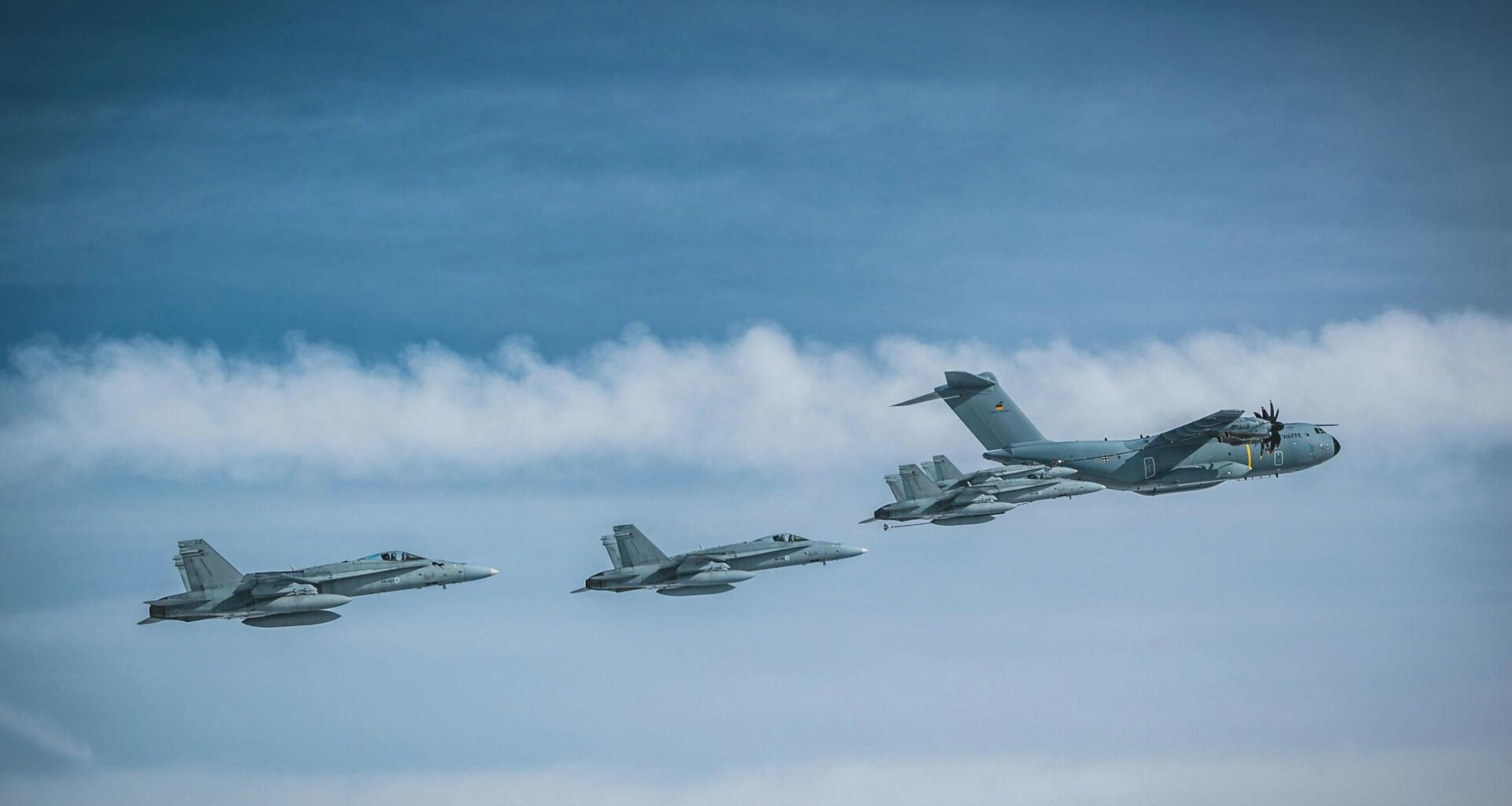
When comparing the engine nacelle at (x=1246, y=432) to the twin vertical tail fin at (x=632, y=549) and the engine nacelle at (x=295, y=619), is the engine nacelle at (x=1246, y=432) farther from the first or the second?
the engine nacelle at (x=295, y=619)

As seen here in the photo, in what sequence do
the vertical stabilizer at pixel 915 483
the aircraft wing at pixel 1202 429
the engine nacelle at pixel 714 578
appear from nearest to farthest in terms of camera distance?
the aircraft wing at pixel 1202 429 < the engine nacelle at pixel 714 578 < the vertical stabilizer at pixel 915 483

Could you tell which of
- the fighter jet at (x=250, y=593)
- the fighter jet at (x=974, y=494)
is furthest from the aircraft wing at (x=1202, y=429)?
the fighter jet at (x=250, y=593)

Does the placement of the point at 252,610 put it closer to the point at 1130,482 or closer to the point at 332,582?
the point at 332,582

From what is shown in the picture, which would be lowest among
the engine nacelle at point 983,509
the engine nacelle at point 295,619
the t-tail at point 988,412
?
the engine nacelle at point 295,619

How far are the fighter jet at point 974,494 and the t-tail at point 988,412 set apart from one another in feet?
55.7

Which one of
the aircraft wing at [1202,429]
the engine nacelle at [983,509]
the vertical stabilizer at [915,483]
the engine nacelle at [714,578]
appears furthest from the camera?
the vertical stabilizer at [915,483]

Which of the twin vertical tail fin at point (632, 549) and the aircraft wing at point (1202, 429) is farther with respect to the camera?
the twin vertical tail fin at point (632, 549)

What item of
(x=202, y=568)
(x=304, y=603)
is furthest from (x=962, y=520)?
(x=202, y=568)

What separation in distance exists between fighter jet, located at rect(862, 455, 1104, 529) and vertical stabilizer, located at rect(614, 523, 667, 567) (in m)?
17.6

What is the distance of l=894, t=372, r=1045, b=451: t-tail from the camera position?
338 ft

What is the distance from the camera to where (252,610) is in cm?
10062

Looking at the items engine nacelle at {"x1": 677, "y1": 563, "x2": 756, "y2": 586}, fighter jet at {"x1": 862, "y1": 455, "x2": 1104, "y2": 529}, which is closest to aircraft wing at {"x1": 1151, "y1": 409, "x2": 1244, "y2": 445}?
fighter jet at {"x1": 862, "y1": 455, "x2": 1104, "y2": 529}

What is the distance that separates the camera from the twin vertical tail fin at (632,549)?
114375 millimetres

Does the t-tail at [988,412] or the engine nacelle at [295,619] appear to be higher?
the t-tail at [988,412]
